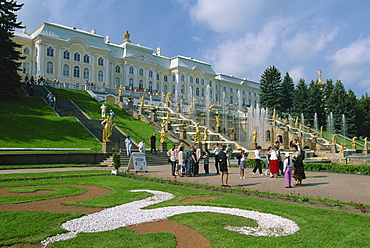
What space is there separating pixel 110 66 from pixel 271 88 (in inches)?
1520

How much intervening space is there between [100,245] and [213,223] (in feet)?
7.91

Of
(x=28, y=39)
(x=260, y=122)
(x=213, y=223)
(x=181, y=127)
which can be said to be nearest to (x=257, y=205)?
(x=213, y=223)

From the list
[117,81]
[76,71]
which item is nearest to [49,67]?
[76,71]

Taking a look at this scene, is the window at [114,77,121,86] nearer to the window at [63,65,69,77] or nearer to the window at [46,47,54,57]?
the window at [63,65,69,77]

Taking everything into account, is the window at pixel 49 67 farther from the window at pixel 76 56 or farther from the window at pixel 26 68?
the window at pixel 76 56

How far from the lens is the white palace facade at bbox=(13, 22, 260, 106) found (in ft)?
198

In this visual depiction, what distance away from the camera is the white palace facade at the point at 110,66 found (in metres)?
60.2

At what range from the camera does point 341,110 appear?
5959 centimetres

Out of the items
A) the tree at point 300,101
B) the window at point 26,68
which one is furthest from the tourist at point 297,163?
the window at point 26,68

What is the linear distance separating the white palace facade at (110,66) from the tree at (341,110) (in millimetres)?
20942

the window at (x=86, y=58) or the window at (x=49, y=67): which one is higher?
the window at (x=86, y=58)

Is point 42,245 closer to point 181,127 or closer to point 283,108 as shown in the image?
point 181,127

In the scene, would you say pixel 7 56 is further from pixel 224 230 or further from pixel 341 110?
pixel 341 110

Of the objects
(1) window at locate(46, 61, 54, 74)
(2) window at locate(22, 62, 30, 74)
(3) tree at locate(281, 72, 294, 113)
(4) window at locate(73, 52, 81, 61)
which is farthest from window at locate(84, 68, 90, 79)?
(3) tree at locate(281, 72, 294, 113)
